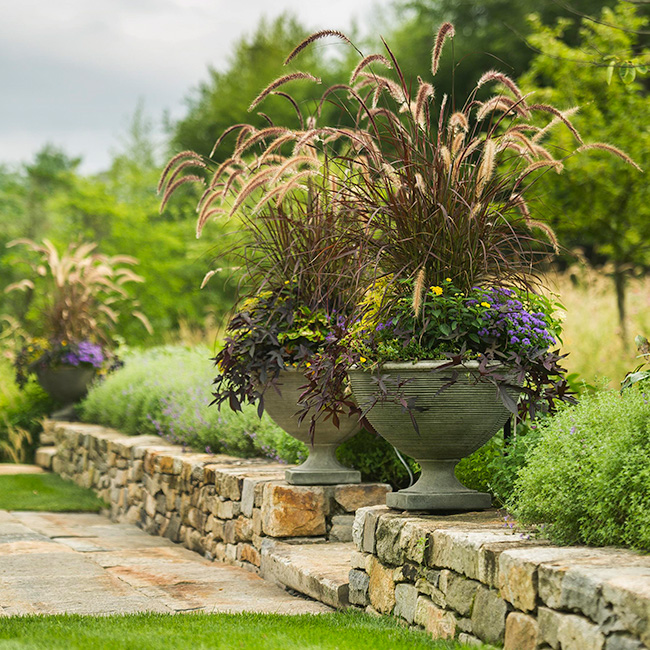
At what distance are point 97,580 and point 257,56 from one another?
83.9 ft

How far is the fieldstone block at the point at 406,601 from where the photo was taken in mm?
3342

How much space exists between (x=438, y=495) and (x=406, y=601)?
1.50 feet

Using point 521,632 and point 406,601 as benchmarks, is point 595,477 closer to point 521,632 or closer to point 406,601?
point 521,632

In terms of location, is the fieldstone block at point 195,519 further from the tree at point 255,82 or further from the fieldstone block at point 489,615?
the tree at point 255,82

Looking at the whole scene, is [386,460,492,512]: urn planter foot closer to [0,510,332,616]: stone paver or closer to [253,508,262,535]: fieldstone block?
[0,510,332,616]: stone paver

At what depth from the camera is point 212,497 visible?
18.6ft

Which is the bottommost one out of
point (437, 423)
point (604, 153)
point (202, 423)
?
point (202, 423)

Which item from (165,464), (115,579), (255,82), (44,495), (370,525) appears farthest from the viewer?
(255,82)

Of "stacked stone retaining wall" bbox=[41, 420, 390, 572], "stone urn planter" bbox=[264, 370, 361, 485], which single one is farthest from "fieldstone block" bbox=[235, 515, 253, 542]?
"stone urn planter" bbox=[264, 370, 361, 485]

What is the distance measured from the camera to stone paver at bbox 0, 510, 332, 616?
3.94 metres

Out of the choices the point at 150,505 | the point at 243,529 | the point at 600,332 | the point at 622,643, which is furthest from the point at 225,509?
the point at 600,332

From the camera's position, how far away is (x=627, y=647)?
217cm

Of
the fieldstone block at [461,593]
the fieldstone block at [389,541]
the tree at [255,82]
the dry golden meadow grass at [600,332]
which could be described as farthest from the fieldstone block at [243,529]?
the tree at [255,82]

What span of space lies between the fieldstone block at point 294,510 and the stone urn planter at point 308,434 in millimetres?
85
